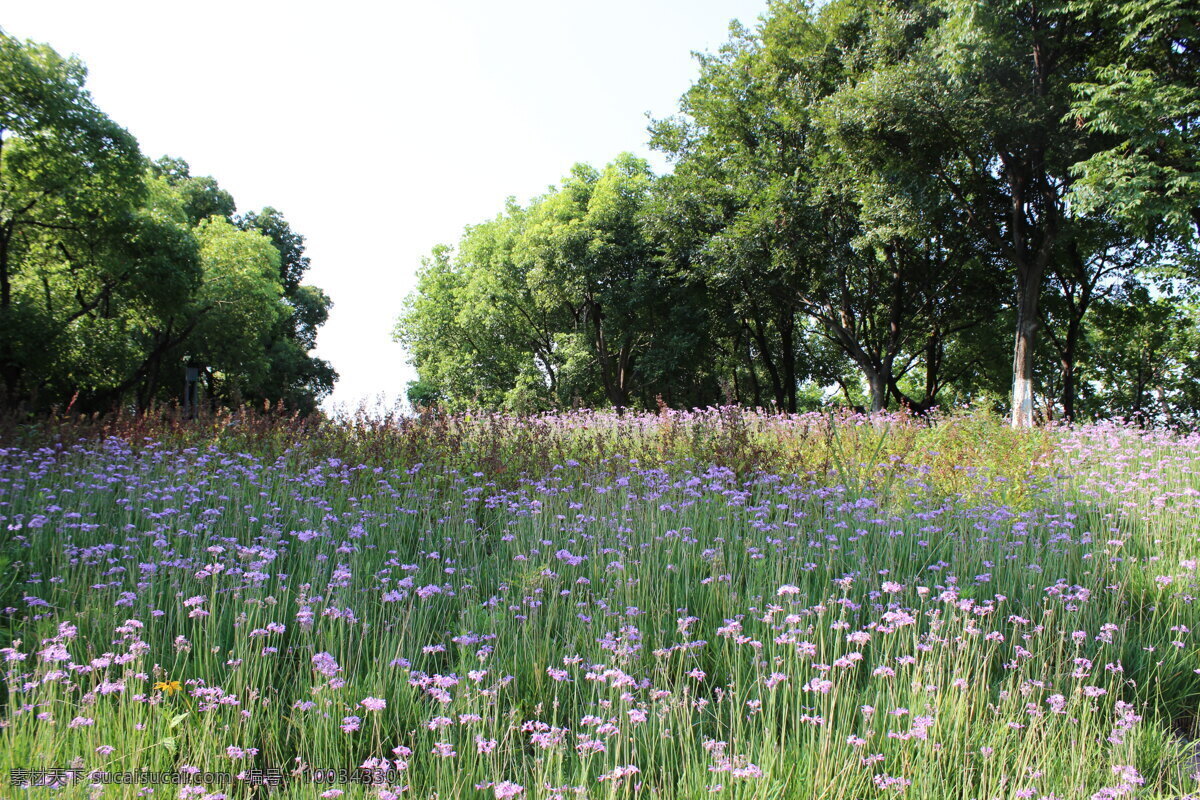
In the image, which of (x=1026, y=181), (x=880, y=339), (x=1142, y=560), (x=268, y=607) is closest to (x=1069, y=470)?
(x=1142, y=560)

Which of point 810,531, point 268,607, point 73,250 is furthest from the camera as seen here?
point 73,250

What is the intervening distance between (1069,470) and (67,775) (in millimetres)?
8294

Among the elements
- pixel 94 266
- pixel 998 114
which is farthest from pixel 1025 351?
pixel 94 266

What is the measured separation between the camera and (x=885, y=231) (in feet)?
58.7

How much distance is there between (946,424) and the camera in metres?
10.4

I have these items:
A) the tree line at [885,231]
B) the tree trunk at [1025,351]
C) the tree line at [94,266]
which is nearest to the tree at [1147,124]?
the tree line at [885,231]

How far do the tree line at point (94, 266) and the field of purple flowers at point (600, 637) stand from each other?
22.4ft

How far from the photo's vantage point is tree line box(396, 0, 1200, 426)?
1488 centimetres

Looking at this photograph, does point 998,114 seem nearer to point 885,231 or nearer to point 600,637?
point 885,231

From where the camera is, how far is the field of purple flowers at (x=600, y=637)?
7.87ft

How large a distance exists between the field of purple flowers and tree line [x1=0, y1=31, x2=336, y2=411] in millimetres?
6830

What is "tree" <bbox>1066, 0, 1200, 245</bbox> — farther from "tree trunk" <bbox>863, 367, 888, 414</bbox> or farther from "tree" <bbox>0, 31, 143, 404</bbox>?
"tree" <bbox>0, 31, 143, 404</bbox>

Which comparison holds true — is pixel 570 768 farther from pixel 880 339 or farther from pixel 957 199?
Answer: pixel 880 339

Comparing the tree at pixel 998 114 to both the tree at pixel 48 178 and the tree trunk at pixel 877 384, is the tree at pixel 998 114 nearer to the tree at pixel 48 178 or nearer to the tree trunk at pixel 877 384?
the tree trunk at pixel 877 384
